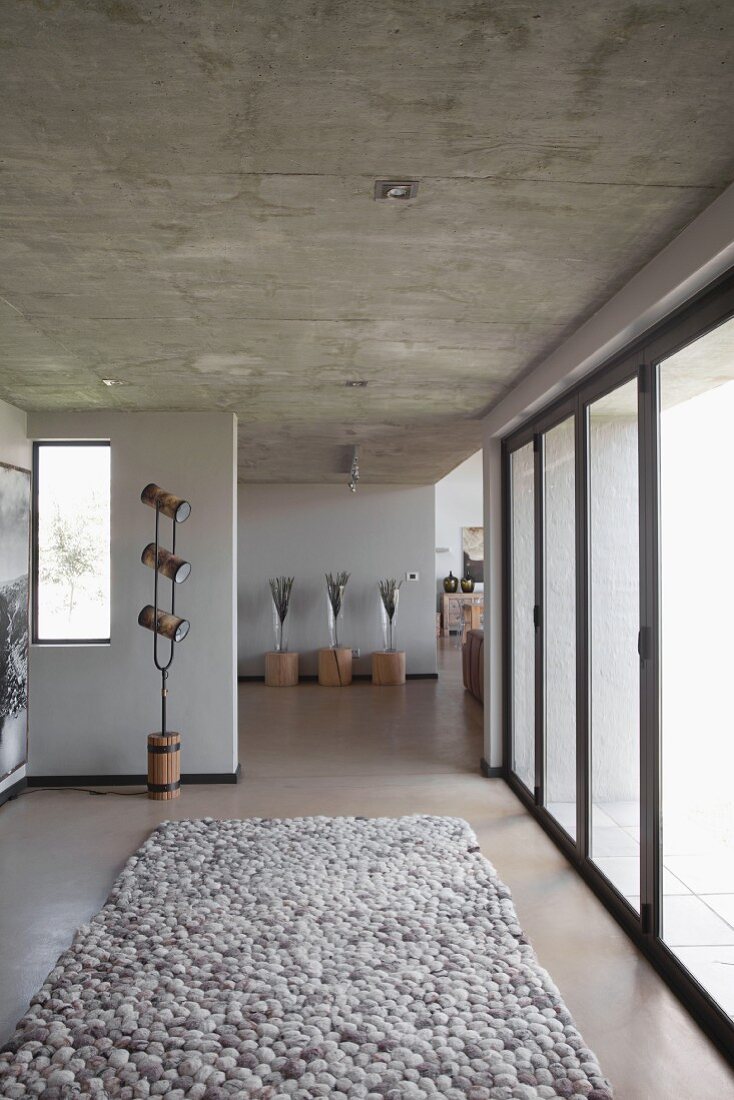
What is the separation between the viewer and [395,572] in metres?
10.6

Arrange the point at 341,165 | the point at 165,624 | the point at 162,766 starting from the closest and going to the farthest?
the point at 341,165
the point at 162,766
the point at 165,624

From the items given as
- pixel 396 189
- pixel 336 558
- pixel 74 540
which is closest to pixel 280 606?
pixel 336 558

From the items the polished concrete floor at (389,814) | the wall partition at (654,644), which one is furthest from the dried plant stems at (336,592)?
the wall partition at (654,644)

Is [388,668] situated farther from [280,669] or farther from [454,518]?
[454,518]

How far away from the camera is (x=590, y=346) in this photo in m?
3.47

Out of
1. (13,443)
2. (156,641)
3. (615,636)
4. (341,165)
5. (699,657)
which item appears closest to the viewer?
(341,165)

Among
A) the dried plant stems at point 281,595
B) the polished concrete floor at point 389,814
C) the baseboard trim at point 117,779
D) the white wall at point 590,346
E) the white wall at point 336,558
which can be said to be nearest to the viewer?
the white wall at point 590,346

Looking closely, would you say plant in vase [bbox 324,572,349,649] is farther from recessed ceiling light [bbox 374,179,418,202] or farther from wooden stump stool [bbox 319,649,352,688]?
recessed ceiling light [bbox 374,179,418,202]

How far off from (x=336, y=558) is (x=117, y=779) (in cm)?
540

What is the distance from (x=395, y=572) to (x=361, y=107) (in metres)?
8.86

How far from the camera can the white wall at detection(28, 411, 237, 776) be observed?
558 cm

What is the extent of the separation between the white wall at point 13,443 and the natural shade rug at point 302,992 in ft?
5.99

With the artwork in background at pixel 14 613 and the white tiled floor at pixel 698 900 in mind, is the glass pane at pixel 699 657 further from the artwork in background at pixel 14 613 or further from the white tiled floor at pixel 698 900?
the artwork in background at pixel 14 613

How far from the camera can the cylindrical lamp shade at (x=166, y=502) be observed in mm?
5262
